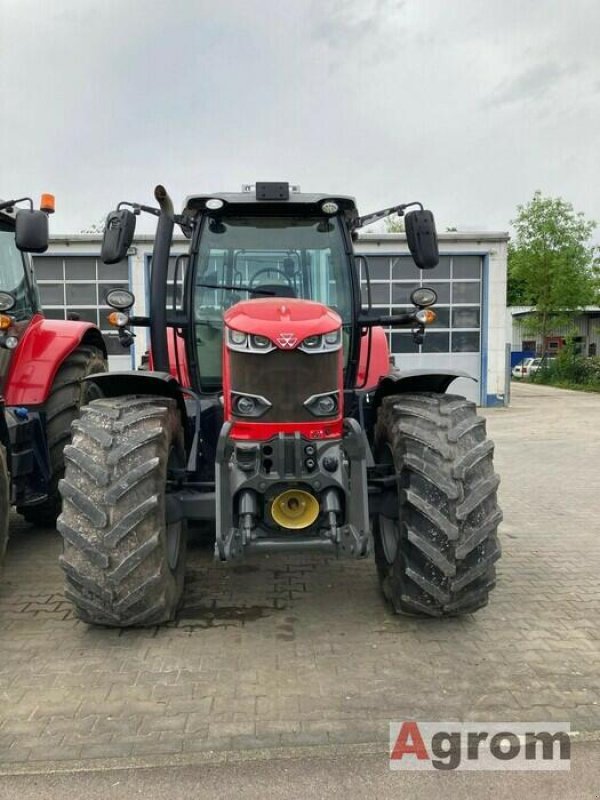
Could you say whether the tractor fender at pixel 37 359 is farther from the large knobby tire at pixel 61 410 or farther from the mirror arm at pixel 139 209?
the mirror arm at pixel 139 209

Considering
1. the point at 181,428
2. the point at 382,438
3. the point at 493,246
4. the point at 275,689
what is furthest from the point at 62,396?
the point at 493,246

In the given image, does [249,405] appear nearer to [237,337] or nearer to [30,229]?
[237,337]

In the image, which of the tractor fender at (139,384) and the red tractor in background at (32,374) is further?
the red tractor in background at (32,374)

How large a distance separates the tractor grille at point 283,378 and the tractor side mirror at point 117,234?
1.14 metres

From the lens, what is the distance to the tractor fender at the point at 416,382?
4.01m

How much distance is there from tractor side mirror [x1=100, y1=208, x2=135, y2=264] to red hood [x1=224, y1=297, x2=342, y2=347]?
0.90m

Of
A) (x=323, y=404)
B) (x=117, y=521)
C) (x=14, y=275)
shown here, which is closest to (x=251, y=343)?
(x=323, y=404)

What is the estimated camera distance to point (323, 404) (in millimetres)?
3609

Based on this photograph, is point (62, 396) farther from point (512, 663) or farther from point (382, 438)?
point (512, 663)

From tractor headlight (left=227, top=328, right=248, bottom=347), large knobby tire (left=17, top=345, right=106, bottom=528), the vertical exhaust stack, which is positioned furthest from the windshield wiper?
large knobby tire (left=17, top=345, right=106, bottom=528)

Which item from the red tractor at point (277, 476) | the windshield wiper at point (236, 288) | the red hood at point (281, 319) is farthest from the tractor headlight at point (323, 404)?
the windshield wiper at point (236, 288)

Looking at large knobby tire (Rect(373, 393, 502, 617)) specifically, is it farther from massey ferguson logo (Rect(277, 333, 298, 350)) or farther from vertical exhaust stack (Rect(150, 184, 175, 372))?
vertical exhaust stack (Rect(150, 184, 175, 372))

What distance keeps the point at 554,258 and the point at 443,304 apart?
12.3 meters

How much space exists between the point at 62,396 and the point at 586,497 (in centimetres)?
588
